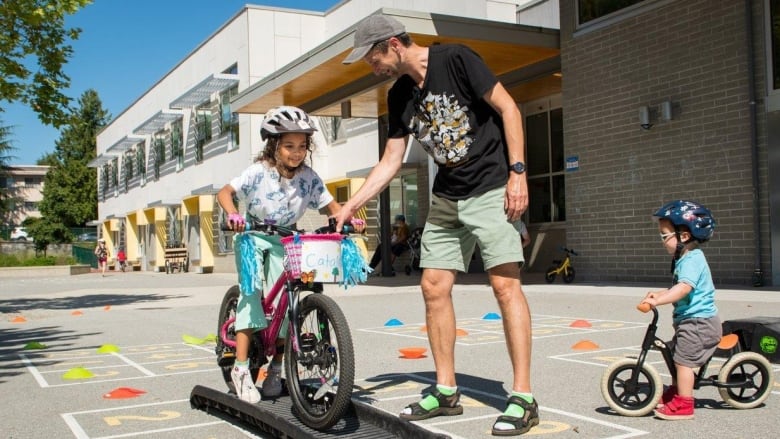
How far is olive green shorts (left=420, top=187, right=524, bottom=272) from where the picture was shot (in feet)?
14.8

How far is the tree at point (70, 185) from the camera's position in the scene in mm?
77250

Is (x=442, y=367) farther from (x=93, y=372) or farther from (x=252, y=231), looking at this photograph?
(x=93, y=372)

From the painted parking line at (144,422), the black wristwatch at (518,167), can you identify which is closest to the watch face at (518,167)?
the black wristwatch at (518,167)

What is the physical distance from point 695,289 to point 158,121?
42.1 m

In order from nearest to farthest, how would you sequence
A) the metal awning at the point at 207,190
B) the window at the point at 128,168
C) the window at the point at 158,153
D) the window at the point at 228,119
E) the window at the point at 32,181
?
the window at the point at 228,119 < the metal awning at the point at 207,190 < the window at the point at 158,153 < the window at the point at 128,168 < the window at the point at 32,181

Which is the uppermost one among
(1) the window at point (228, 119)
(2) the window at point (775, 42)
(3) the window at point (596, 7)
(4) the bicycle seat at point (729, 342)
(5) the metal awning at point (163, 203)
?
(1) the window at point (228, 119)

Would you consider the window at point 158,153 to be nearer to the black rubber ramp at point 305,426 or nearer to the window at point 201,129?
the window at point 201,129

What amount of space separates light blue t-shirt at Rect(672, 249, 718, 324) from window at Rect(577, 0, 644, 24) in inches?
467

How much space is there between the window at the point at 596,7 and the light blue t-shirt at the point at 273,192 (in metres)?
12.1

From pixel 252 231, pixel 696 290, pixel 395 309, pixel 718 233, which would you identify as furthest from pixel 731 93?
pixel 252 231

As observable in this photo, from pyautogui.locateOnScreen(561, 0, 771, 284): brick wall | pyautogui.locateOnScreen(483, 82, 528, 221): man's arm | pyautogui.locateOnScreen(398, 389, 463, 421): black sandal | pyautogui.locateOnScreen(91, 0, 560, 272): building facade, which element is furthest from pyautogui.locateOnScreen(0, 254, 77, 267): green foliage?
pyautogui.locateOnScreen(483, 82, 528, 221): man's arm

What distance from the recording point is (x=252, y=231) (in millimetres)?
4898

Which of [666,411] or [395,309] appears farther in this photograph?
[395,309]

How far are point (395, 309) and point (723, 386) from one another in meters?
8.12
